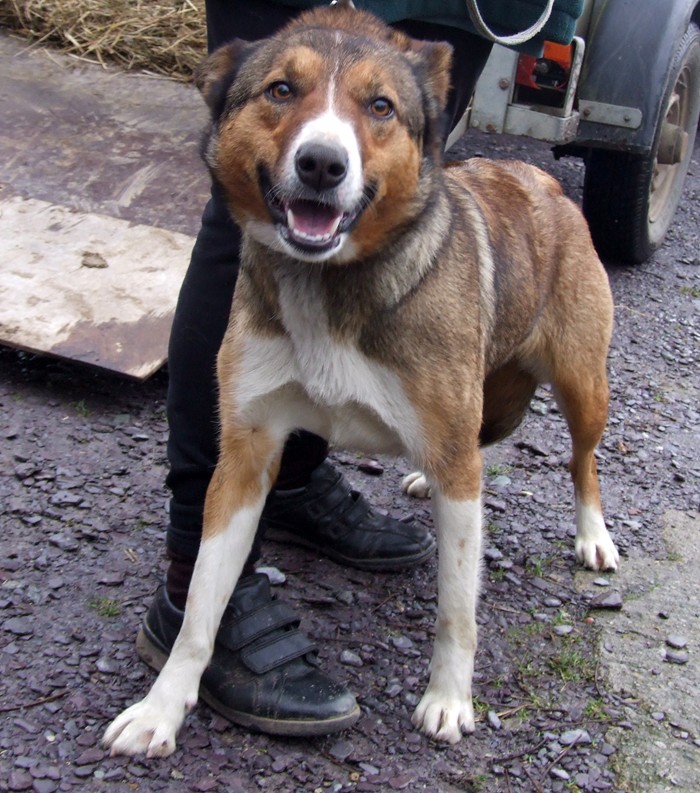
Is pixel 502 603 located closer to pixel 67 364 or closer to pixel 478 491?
pixel 478 491

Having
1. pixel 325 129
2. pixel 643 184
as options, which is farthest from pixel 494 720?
pixel 643 184

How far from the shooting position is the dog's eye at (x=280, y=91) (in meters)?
2.38

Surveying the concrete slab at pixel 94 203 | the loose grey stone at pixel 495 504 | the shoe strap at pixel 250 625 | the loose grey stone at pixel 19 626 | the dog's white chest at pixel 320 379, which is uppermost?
the dog's white chest at pixel 320 379

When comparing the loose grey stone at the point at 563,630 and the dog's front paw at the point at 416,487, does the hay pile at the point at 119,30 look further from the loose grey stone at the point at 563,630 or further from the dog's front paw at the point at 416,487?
the loose grey stone at the point at 563,630

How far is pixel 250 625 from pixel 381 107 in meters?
1.33

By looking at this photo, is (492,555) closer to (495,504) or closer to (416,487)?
(495,504)

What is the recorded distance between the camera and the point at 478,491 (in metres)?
2.72

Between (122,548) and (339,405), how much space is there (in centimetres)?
104

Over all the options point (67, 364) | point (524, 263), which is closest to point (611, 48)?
point (524, 263)

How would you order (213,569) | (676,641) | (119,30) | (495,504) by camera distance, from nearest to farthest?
(213,569)
(676,641)
(495,504)
(119,30)

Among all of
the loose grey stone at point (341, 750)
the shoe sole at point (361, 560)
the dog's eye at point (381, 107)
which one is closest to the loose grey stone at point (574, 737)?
the loose grey stone at point (341, 750)

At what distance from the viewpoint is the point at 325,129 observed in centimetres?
225

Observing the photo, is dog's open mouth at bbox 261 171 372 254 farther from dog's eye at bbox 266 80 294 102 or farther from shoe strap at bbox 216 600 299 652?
shoe strap at bbox 216 600 299 652

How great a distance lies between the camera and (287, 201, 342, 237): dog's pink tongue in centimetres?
237
